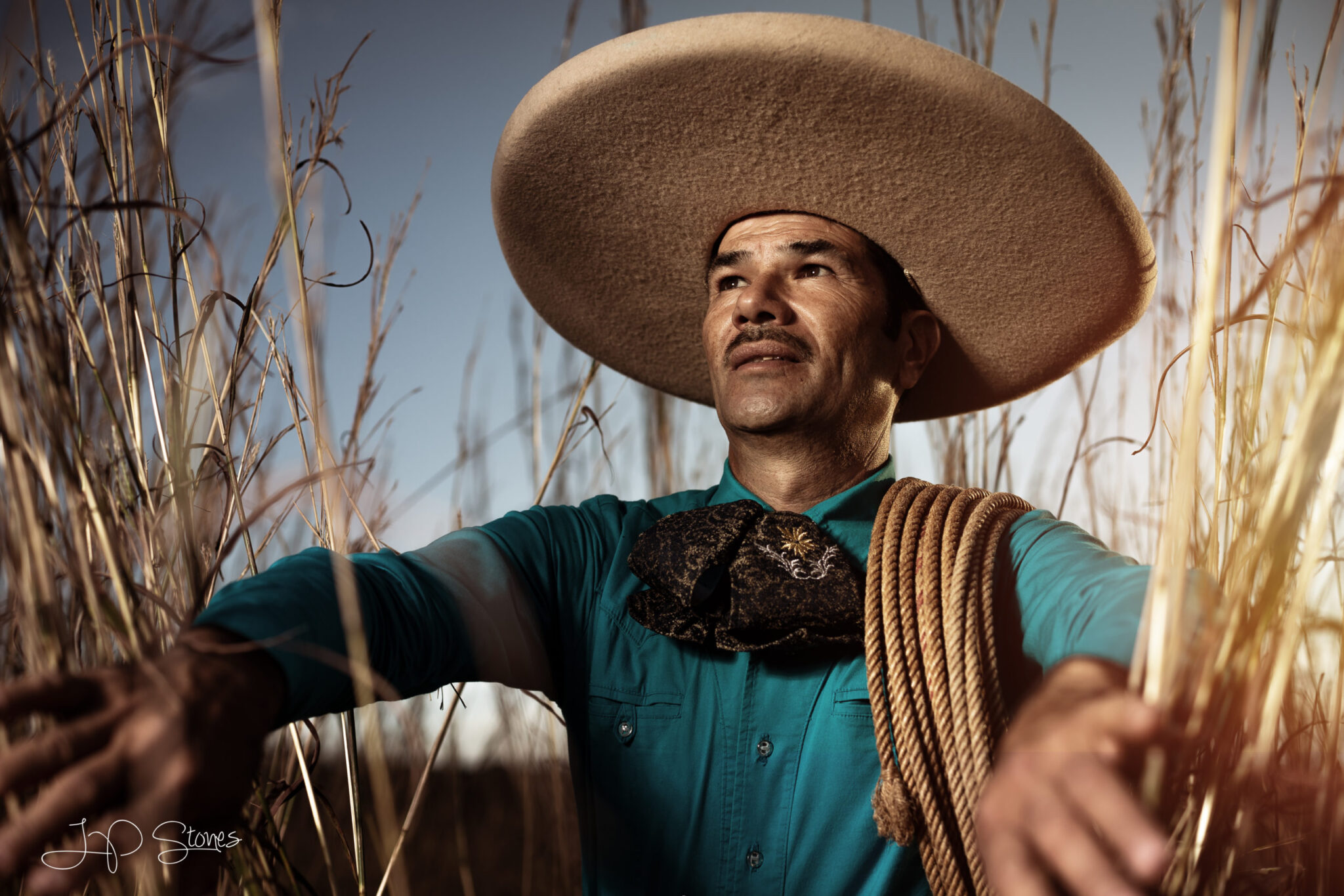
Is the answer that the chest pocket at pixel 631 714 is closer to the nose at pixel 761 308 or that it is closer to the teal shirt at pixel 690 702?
the teal shirt at pixel 690 702

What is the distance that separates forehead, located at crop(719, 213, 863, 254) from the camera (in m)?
1.79

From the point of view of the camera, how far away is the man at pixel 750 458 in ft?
3.55

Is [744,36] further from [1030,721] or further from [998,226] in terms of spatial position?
[1030,721]

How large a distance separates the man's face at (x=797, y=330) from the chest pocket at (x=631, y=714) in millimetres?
557

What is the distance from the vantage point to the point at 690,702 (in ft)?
4.85

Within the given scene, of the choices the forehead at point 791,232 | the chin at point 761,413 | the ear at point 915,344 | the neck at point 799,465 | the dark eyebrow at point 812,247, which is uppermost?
the forehead at point 791,232

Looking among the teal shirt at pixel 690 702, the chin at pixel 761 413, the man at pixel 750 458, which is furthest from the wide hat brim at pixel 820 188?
the teal shirt at pixel 690 702

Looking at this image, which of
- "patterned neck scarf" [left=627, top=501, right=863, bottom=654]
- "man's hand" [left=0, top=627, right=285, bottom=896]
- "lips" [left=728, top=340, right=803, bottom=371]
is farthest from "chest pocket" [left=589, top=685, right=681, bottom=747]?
"man's hand" [left=0, top=627, right=285, bottom=896]

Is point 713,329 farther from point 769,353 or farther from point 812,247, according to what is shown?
point 812,247

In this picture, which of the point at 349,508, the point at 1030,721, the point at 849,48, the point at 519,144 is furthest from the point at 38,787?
the point at 849,48

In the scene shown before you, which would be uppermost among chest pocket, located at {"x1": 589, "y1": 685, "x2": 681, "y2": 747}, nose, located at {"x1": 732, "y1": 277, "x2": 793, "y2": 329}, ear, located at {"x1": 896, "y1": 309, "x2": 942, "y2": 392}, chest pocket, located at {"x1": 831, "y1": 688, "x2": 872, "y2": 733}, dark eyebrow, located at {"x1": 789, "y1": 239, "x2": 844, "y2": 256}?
dark eyebrow, located at {"x1": 789, "y1": 239, "x2": 844, "y2": 256}

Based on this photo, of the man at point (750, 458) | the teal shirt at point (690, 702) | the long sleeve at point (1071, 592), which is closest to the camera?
the long sleeve at point (1071, 592)

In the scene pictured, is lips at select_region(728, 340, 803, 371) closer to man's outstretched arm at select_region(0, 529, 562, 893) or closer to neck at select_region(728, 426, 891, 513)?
neck at select_region(728, 426, 891, 513)

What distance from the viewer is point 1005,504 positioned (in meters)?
1.45
